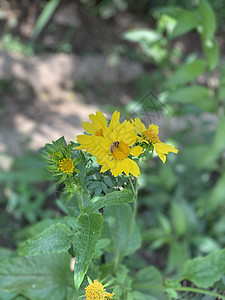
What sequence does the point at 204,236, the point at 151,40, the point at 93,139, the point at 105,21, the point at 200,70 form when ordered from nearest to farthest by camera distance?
the point at 93,139 → the point at 200,70 → the point at 204,236 → the point at 151,40 → the point at 105,21

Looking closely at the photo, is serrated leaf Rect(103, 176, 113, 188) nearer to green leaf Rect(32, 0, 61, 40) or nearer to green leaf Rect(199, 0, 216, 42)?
green leaf Rect(199, 0, 216, 42)

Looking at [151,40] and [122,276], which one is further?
[151,40]

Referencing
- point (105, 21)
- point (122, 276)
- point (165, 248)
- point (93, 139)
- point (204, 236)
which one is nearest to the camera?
point (93, 139)

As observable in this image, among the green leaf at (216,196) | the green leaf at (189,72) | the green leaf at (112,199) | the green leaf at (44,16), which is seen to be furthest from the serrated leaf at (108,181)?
the green leaf at (44,16)

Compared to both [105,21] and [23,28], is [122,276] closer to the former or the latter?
[23,28]

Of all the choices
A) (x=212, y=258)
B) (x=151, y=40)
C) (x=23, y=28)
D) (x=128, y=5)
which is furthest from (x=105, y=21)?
(x=212, y=258)

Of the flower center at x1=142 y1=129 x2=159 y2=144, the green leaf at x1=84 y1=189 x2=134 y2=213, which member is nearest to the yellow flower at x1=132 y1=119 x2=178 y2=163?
the flower center at x1=142 y1=129 x2=159 y2=144

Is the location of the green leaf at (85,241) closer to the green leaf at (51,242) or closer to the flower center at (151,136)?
the green leaf at (51,242)
